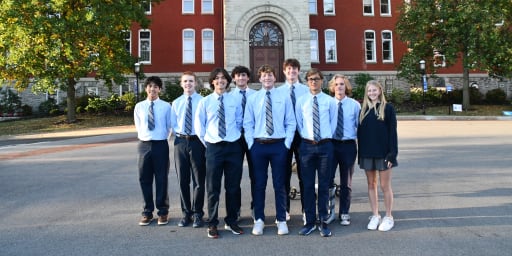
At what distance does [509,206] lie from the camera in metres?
6.20

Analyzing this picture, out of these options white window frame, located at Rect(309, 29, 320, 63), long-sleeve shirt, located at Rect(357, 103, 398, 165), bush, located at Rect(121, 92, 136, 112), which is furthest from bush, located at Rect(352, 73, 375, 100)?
long-sleeve shirt, located at Rect(357, 103, 398, 165)

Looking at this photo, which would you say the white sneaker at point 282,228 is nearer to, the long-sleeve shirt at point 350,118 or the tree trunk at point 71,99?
the long-sleeve shirt at point 350,118

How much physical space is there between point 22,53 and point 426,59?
25517 mm

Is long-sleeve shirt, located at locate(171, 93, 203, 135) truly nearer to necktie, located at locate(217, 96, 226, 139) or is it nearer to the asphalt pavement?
necktie, located at locate(217, 96, 226, 139)

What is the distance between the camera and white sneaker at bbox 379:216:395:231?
5211mm

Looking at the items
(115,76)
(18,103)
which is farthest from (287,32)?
(18,103)

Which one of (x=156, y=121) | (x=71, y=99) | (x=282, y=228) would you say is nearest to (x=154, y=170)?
(x=156, y=121)

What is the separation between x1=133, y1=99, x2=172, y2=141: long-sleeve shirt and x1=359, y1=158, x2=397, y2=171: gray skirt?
2814mm

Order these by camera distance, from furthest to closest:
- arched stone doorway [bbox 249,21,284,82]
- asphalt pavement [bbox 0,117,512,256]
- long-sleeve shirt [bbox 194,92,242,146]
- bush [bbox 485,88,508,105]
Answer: bush [bbox 485,88,508,105] → arched stone doorway [bbox 249,21,284,82] → long-sleeve shirt [bbox 194,92,242,146] → asphalt pavement [bbox 0,117,512,256]

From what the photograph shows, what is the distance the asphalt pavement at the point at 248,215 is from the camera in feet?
15.3

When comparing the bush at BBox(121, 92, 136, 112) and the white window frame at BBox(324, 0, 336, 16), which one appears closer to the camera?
the bush at BBox(121, 92, 136, 112)

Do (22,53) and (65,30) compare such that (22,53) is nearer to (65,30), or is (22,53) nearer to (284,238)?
(65,30)

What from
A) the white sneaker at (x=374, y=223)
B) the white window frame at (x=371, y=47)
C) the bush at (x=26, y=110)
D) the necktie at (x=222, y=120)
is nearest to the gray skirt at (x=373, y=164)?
the white sneaker at (x=374, y=223)

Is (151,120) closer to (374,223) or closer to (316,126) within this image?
(316,126)
